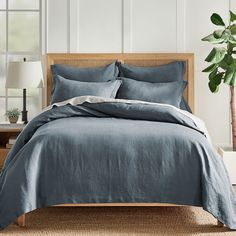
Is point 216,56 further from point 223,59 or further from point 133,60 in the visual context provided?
point 133,60

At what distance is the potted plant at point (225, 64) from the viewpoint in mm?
5746

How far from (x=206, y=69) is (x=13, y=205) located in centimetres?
248

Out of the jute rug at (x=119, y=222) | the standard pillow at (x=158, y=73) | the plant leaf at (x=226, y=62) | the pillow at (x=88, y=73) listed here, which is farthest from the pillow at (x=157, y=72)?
the jute rug at (x=119, y=222)

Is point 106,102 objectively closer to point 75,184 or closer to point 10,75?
point 75,184

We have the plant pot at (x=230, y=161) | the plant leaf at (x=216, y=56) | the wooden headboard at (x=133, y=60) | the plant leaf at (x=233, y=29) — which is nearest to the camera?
the plant leaf at (x=216, y=56)

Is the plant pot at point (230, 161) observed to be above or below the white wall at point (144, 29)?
below

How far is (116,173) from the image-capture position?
4246 millimetres

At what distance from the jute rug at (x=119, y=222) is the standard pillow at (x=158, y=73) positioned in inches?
61.9

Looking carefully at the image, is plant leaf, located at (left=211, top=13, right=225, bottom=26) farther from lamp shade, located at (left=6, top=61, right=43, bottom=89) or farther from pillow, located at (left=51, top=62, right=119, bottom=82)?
lamp shade, located at (left=6, top=61, right=43, bottom=89)

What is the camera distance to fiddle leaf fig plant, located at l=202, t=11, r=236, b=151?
5.74 m

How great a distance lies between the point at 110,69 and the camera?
624 cm

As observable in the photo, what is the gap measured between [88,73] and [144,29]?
0.78 meters

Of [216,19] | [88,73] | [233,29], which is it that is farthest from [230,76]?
[88,73]

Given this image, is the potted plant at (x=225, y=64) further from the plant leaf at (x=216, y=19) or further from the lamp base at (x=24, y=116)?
the lamp base at (x=24, y=116)
